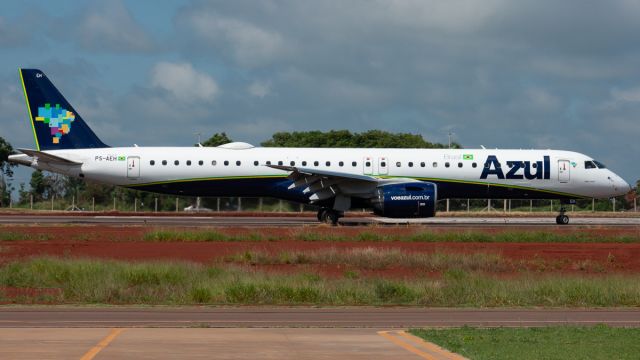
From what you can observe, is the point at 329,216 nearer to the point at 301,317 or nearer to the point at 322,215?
the point at 322,215

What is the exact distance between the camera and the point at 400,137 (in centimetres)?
9512

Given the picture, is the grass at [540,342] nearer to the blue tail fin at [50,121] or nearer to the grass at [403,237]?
the grass at [403,237]

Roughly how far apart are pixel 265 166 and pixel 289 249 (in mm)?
11435

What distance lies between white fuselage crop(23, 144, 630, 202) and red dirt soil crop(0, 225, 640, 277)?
593 centimetres

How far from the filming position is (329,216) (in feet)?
143

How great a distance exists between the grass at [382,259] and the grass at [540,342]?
12.2 meters

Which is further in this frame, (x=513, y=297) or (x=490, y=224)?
(x=490, y=224)

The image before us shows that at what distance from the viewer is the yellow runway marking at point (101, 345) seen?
1251 centimetres

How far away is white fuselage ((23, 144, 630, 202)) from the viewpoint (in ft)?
145

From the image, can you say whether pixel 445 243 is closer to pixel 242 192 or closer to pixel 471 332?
pixel 242 192

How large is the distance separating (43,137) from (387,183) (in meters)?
16.2

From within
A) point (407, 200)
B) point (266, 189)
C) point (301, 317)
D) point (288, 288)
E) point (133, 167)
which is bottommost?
point (301, 317)

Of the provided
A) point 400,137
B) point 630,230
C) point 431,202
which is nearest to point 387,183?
point 431,202

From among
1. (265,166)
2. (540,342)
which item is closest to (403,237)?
(265,166)
